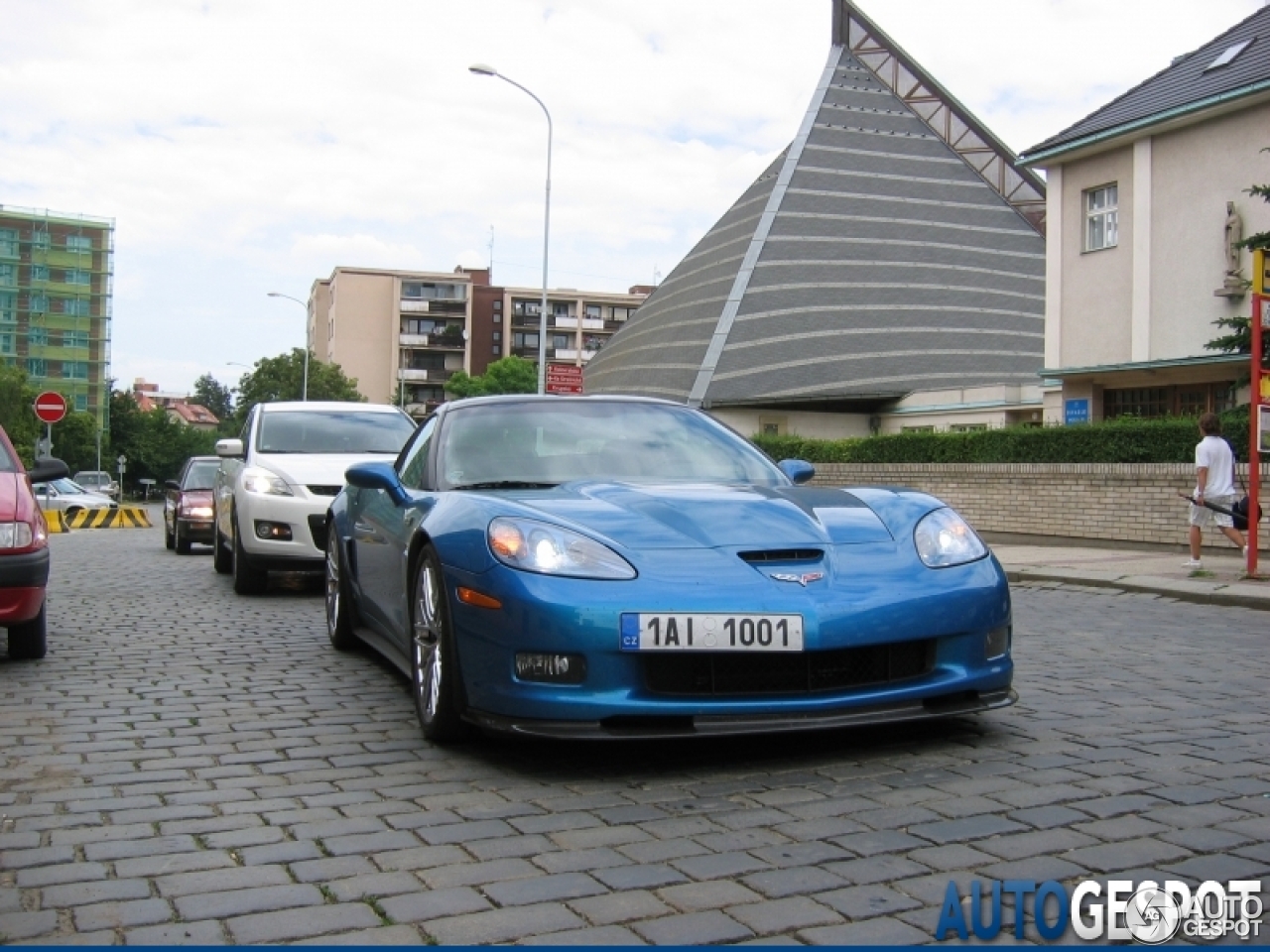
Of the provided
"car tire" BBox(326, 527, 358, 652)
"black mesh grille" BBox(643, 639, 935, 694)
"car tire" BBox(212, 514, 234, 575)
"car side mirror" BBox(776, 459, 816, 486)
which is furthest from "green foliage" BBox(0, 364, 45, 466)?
"black mesh grille" BBox(643, 639, 935, 694)

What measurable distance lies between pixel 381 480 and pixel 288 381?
84928 mm

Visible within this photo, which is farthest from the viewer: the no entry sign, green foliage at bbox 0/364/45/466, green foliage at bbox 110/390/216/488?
green foliage at bbox 110/390/216/488

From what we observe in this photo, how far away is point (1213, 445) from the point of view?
13305mm

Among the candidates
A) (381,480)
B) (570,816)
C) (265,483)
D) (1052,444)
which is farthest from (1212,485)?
(570,816)

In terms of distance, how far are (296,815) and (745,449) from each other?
2.90 m

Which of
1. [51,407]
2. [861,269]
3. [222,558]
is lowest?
[222,558]

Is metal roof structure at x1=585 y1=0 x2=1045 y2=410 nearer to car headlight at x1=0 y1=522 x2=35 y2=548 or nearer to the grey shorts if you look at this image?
the grey shorts

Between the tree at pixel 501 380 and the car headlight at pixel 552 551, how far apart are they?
9576 centimetres

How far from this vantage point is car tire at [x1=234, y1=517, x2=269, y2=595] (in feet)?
36.7

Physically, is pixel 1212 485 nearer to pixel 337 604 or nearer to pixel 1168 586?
pixel 1168 586

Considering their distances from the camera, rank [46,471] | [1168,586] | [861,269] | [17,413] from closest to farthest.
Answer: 1. [46,471]
2. [1168,586]
3. [861,269]
4. [17,413]

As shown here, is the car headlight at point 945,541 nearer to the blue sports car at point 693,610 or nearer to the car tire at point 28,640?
the blue sports car at point 693,610

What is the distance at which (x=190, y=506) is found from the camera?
1956cm

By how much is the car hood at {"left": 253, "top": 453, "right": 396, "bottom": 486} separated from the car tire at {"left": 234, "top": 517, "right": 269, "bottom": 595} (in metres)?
0.60
